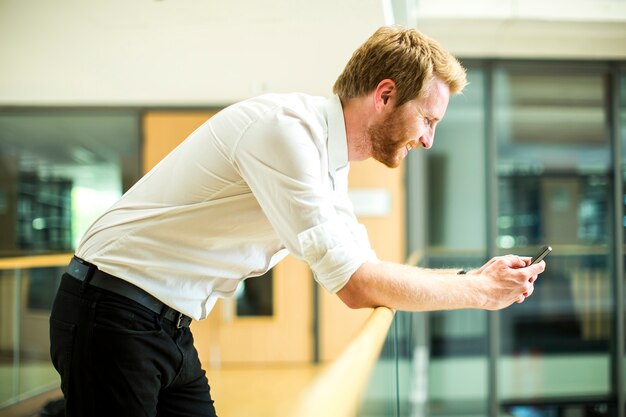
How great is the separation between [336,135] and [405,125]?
0.15m

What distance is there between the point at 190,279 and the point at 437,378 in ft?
14.1

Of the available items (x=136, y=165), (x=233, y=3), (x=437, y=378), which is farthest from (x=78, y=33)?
(x=437, y=378)

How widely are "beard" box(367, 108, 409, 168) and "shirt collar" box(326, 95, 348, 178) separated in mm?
64

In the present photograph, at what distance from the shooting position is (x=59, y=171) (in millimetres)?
5262

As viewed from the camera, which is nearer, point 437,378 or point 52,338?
point 52,338

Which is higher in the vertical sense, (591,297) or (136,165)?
(136,165)

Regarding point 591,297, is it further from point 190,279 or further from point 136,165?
point 190,279

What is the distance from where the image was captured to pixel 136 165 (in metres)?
5.28

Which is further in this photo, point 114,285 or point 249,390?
point 249,390

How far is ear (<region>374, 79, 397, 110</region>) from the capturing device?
1.29 metres

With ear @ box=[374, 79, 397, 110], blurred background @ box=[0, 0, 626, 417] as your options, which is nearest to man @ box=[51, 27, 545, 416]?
ear @ box=[374, 79, 397, 110]

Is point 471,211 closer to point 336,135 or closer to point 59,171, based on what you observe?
point 59,171

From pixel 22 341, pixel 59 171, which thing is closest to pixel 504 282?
pixel 22 341

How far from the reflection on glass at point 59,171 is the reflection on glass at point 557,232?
306 centimetres
